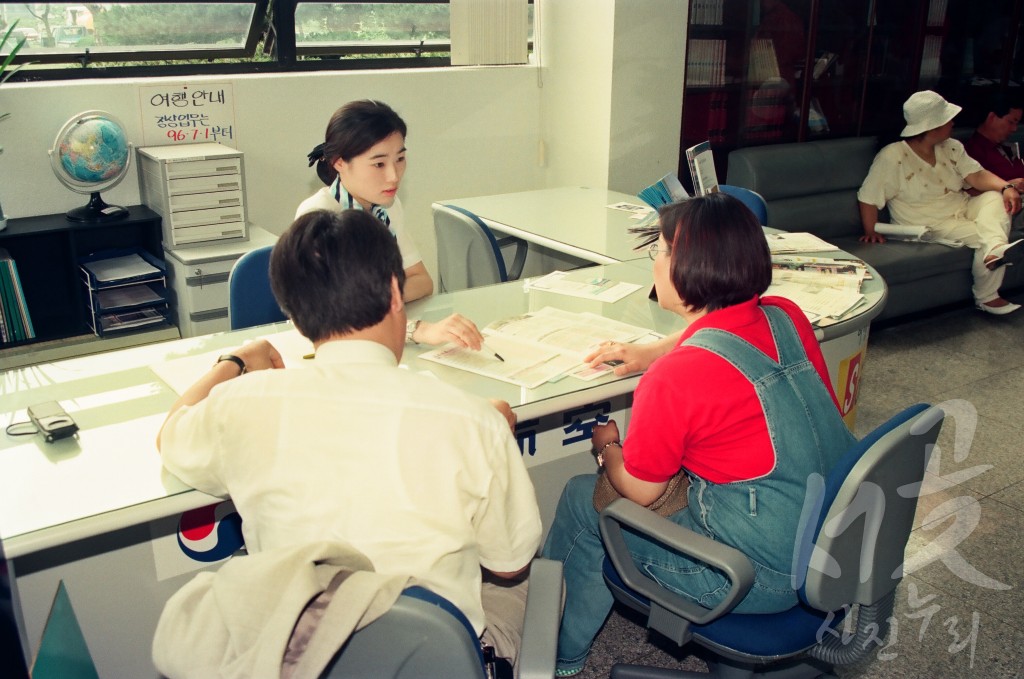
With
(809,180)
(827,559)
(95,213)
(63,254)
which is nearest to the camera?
(827,559)

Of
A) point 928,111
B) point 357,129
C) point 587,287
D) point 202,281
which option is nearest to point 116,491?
point 357,129

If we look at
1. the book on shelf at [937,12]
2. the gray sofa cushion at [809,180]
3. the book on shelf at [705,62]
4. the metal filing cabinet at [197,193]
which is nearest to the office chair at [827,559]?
the metal filing cabinet at [197,193]

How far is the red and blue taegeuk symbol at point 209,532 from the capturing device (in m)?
1.88

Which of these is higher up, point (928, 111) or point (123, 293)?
point (928, 111)

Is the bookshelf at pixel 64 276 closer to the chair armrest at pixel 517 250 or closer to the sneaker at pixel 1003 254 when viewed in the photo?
the chair armrest at pixel 517 250

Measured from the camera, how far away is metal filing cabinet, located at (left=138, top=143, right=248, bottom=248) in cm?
365

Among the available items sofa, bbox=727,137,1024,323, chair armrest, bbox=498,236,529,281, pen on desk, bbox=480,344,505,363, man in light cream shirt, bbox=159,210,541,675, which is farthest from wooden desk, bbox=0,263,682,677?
sofa, bbox=727,137,1024,323

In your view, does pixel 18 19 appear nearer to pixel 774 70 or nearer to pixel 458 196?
pixel 458 196

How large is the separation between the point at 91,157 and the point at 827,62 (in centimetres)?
397

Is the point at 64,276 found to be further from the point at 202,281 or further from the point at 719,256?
the point at 719,256

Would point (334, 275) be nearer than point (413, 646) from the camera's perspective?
No

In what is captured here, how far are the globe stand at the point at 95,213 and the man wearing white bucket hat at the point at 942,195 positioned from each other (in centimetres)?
375

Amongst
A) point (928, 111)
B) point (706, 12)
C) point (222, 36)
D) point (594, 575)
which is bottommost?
point (594, 575)

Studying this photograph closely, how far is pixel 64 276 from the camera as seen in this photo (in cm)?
387
